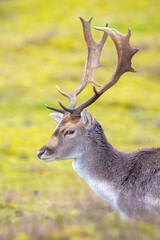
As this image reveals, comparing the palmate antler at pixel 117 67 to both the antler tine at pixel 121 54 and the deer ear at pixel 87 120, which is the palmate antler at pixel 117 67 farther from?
the deer ear at pixel 87 120

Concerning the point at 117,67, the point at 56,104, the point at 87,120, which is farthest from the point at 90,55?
the point at 56,104

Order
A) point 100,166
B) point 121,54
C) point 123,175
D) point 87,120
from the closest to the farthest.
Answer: point 123,175 → point 100,166 → point 87,120 → point 121,54

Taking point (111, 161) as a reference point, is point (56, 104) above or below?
below

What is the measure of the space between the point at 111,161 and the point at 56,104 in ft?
61.3

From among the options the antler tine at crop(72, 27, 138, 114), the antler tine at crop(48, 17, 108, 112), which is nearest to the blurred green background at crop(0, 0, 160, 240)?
the antler tine at crop(72, 27, 138, 114)

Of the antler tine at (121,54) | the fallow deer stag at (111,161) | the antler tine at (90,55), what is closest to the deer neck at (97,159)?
the fallow deer stag at (111,161)

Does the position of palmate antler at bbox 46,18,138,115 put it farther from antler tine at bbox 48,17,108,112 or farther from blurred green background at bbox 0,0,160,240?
blurred green background at bbox 0,0,160,240

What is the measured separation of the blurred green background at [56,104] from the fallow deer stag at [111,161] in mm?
394

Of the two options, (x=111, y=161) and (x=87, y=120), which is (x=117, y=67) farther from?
(x=111, y=161)

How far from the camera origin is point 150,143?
833 inches

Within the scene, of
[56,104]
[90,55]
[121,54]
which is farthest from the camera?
[56,104]

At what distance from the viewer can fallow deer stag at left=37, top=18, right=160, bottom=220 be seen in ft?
25.8

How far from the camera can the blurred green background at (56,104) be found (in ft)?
19.2

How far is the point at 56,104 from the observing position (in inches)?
1069
